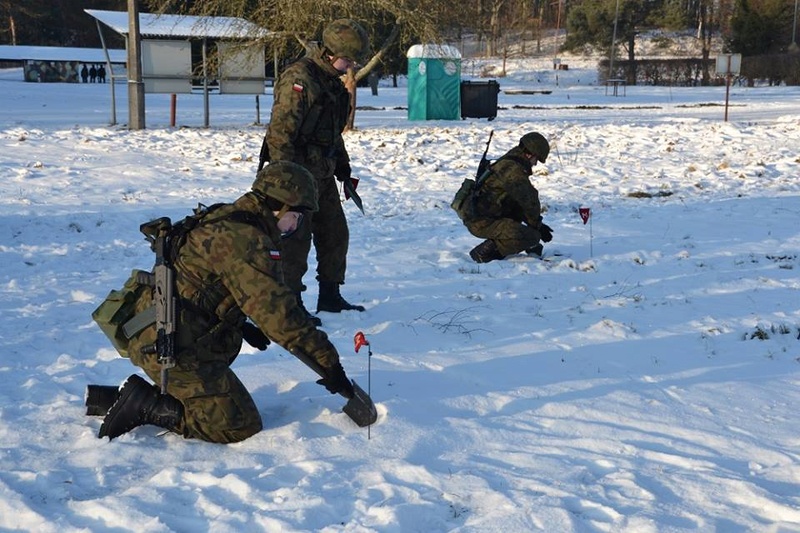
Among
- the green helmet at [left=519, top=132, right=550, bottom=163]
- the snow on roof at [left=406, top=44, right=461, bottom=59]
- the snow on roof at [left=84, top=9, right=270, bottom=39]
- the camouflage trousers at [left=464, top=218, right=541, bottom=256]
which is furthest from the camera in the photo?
the snow on roof at [left=406, top=44, right=461, bottom=59]

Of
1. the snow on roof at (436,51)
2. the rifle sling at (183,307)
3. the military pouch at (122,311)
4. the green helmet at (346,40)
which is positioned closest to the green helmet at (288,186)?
→ the rifle sling at (183,307)

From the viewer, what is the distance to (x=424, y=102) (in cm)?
2444

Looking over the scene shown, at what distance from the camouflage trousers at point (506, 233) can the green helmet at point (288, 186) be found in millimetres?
4467

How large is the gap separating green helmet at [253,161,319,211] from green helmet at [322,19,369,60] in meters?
1.96

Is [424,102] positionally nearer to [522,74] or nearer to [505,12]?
[522,74]

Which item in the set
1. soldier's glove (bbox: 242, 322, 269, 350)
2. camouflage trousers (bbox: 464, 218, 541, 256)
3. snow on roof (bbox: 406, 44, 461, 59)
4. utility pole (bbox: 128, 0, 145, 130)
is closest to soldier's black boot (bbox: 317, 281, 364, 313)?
soldier's glove (bbox: 242, 322, 269, 350)

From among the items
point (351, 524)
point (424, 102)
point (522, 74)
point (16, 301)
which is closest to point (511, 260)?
point (16, 301)

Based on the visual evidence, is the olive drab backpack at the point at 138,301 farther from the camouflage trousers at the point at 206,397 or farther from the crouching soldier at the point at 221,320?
the camouflage trousers at the point at 206,397

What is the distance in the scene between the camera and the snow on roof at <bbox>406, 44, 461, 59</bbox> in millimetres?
22031

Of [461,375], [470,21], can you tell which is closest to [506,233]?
[461,375]

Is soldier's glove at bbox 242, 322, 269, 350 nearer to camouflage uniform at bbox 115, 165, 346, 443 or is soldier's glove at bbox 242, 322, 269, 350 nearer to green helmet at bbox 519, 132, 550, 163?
camouflage uniform at bbox 115, 165, 346, 443

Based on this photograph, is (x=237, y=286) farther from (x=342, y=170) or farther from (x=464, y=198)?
(x=464, y=198)

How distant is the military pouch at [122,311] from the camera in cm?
457

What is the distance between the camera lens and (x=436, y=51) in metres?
23.0
